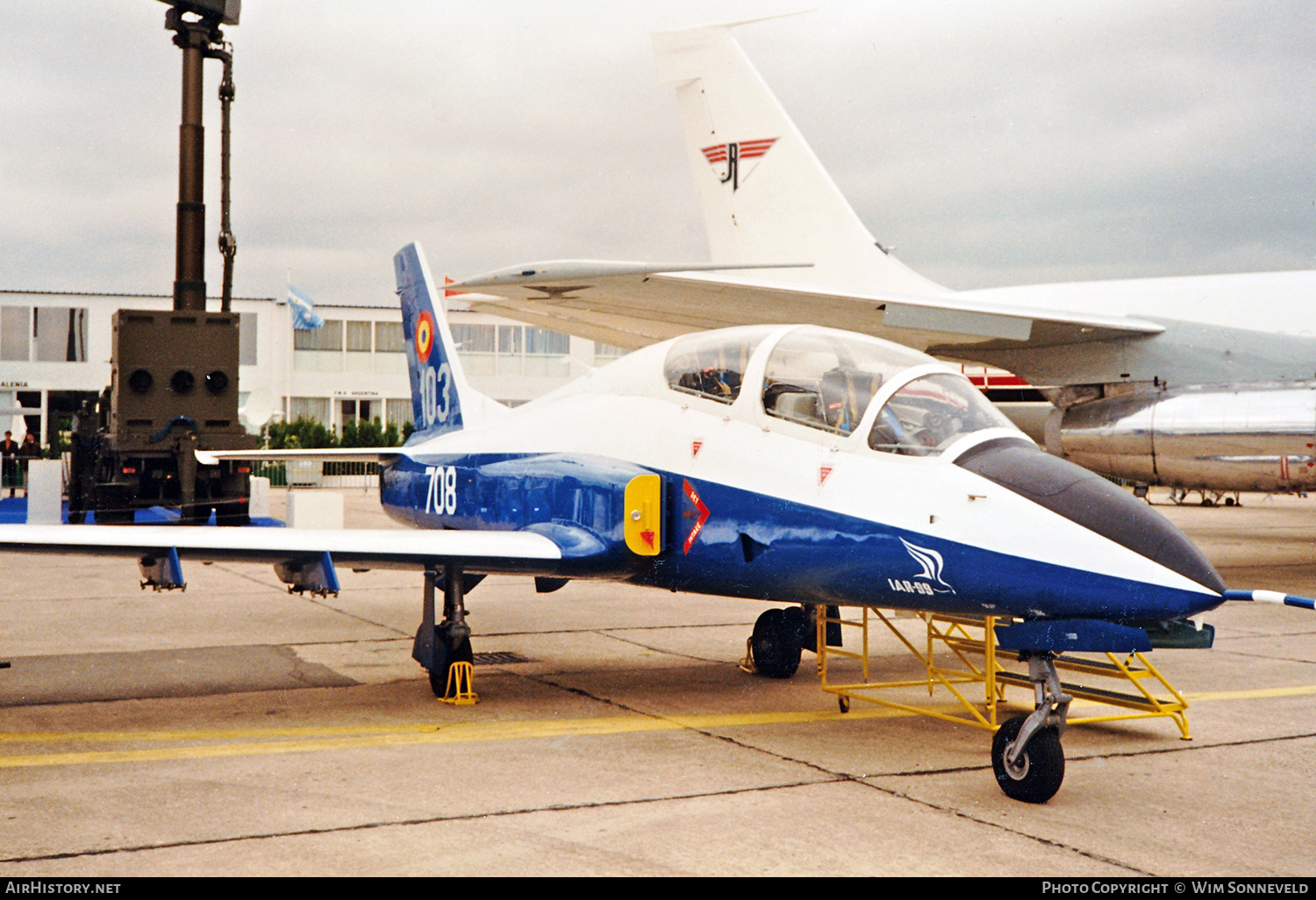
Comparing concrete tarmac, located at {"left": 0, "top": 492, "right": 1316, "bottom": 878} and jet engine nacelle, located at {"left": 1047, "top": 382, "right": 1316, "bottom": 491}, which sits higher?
jet engine nacelle, located at {"left": 1047, "top": 382, "right": 1316, "bottom": 491}

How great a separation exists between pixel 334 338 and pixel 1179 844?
1751 inches

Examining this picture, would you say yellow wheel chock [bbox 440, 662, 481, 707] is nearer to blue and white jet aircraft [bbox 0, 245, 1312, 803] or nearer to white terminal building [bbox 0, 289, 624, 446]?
blue and white jet aircraft [bbox 0, 245, 1312, 803]

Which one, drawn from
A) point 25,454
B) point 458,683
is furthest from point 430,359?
point 25,454

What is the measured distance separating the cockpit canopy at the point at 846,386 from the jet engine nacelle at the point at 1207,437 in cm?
846

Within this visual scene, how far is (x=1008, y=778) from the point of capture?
181 inches

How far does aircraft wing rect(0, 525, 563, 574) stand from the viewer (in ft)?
18.3

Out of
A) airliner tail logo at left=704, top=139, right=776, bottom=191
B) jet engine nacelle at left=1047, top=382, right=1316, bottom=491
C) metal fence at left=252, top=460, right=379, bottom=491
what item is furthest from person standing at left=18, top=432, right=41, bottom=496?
jet engine nacelle at left=1047, top=382, right=1316, bottom=491

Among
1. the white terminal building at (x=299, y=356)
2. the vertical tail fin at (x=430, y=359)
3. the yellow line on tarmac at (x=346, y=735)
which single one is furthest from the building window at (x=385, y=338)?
the yellow line on tarmac at (x=346, y=735)

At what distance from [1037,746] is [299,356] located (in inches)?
1711

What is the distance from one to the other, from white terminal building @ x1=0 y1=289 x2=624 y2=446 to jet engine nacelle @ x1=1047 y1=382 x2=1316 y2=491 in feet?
93.9

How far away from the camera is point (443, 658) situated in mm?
6617

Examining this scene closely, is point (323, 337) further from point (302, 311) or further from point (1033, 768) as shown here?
point (1033, 768)
